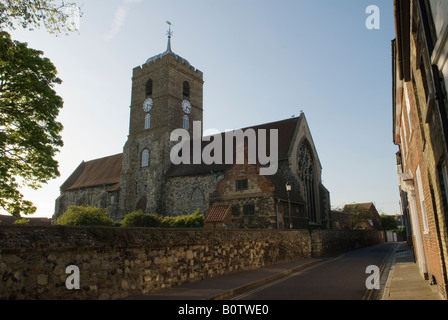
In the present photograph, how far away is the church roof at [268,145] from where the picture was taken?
3090cm

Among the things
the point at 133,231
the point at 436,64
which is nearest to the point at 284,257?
the point at 133,231

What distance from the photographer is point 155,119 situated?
39.9m

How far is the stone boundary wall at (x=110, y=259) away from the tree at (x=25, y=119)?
7.06 m

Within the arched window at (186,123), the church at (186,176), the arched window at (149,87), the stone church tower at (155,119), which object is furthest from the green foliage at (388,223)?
the arched window at (149,87)

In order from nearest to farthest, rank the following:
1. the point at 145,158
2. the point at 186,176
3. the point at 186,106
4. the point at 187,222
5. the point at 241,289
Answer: the point at 241,289 < the point at 187,222 < the point at 186,176 < the point at 145,158 < the point at 186,106

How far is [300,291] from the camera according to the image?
32.9 feet

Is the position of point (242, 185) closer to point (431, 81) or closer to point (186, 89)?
point (431, 81)

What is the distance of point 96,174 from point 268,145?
2769 cm

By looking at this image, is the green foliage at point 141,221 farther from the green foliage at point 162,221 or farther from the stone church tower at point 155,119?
the stone church tower at point 155,119

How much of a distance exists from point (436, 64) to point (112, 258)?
26.4ft

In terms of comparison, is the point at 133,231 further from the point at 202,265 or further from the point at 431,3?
the point at 431,3

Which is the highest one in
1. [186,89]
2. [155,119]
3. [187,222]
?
[186,89]

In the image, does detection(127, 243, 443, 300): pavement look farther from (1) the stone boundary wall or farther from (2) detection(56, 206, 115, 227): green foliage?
(2) detection(56, 206, 115, 227): green foliage

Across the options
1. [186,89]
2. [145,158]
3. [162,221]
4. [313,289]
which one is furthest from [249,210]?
[186,89]
